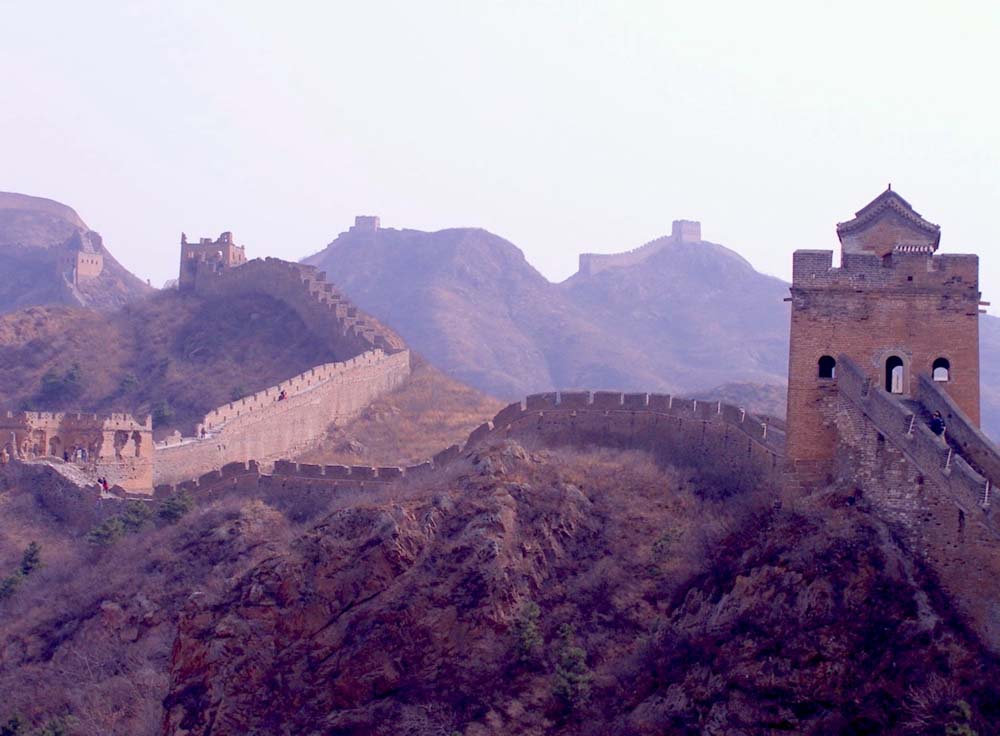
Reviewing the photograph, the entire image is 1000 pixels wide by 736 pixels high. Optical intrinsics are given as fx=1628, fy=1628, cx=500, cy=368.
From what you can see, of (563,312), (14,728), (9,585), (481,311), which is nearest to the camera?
(14,728)

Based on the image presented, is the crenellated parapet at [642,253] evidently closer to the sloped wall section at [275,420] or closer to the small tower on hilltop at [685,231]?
the small tower on hilltop at [685,231]

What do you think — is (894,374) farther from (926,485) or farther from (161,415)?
(161,415)

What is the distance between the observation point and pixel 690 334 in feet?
312

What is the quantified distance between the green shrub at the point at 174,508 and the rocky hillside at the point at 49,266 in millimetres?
48027

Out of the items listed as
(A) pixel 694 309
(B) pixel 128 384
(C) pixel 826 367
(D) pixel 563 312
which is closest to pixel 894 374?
(C) pixel 826 367

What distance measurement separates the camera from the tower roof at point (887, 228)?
71.1ft

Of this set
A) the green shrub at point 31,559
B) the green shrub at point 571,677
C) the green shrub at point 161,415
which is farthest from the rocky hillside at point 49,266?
the green shrub at point 571,677

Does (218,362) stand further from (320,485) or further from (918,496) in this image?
(918,496)

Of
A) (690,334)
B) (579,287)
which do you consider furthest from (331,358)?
(579,287)

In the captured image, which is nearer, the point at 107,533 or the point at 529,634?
the point at 529,634

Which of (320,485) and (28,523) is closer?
(320,485)

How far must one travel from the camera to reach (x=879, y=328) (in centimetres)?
2116

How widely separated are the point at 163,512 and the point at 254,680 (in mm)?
13217

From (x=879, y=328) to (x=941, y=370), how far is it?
0.97 metres
